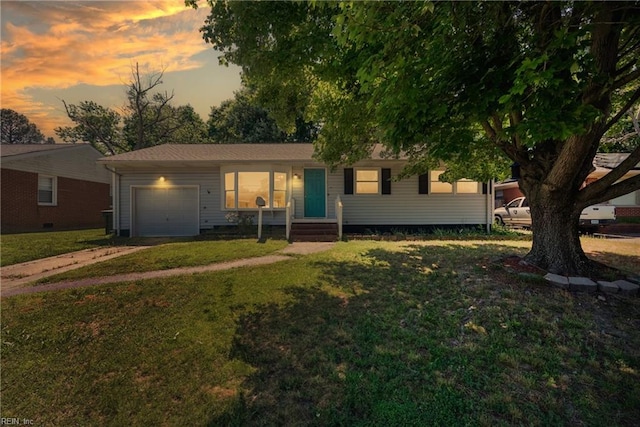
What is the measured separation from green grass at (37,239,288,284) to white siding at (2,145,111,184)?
13.0 m

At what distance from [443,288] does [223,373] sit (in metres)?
3.63

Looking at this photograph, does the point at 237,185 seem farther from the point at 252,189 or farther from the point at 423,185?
the point at 423,185

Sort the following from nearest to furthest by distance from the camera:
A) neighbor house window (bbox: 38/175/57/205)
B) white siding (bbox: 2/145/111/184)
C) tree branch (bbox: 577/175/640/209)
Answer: tree branch (bbox: 577/175/640/209) → white siding (bbox: 2/145/111/184) → neighbor house window (bbox: 38/175/57/205)

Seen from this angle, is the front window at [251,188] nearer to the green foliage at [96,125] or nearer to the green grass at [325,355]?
the green grass at [325,355]

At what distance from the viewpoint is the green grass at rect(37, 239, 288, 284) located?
629 centimetres

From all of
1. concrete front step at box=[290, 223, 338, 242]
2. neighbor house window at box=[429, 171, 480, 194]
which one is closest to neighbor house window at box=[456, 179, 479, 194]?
neighbor house window at box=[429, 171, 480, 194]

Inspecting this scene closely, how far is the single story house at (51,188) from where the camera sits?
1482 centimetres

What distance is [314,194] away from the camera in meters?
12.8

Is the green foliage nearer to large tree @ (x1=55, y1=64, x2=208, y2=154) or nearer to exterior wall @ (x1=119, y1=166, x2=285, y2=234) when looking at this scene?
large tree @ (x1=55, y1=64, x2=208, y2=154)

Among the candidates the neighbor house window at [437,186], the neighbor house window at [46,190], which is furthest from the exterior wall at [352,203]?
the neighbor house window at [46,190]

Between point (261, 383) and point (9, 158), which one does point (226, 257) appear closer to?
point (261, 383)

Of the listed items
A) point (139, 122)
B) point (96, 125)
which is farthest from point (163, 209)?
point (96, 125)

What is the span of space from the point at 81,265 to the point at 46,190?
553 inches

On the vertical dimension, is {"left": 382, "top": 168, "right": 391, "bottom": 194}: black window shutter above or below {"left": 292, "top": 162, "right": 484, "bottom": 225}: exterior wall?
above
